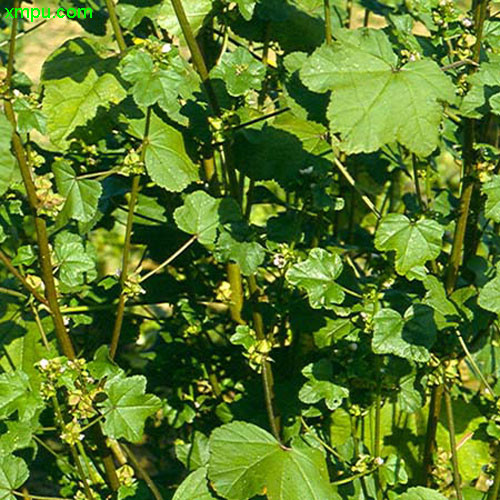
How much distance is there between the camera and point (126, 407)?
2.58 metres

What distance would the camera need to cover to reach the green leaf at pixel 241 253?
2699 mm

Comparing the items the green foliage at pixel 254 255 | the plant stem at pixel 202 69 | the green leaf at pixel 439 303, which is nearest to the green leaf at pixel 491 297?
the green foliage at pixel 254 255

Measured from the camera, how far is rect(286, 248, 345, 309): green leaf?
262cm

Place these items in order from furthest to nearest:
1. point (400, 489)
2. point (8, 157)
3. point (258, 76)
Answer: point (400, 489)
point (258, 76)
point (8, 157)

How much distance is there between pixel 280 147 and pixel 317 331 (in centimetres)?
59

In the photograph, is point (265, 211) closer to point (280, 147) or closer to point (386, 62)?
point (280, 147)

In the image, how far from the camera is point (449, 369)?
277 cm

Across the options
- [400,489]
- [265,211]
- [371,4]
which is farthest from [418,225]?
[265,211]

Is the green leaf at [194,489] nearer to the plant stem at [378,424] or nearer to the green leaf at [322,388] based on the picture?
the green leaf at [322,388]

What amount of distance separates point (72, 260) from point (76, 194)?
261 mm

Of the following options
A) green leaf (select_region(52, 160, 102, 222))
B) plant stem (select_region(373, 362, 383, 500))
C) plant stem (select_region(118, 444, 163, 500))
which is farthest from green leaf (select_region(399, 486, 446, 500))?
green leaf (select_region(52, 160, 102, 222))

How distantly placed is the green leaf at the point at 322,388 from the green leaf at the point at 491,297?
2.02ft

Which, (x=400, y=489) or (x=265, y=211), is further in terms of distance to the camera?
(x=265, y=211)

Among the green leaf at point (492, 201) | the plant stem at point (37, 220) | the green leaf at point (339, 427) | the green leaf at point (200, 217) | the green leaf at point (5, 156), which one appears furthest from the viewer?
the green leaf at point (339, 427)
